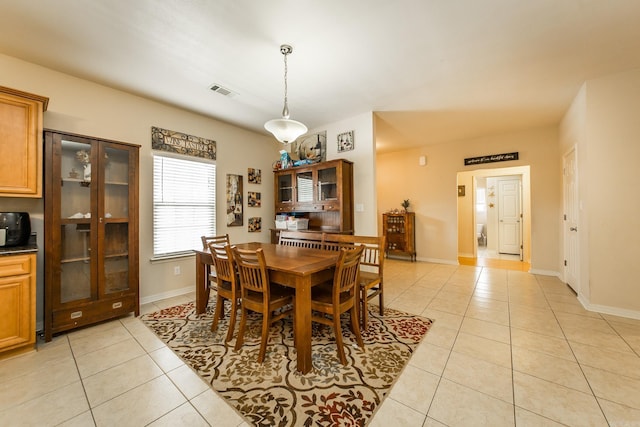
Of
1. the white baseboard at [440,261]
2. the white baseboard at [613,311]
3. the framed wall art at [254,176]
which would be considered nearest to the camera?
the white baseboard at [613,311]

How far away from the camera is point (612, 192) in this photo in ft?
8.88

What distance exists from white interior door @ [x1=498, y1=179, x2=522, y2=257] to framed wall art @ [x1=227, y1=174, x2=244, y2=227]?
662 cm

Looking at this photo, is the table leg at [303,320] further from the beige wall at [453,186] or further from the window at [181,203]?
the beige wall at [453,186]

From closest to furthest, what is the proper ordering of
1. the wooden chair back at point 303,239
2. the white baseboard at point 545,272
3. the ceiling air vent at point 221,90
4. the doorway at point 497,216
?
the ceiling air vent at point 221,90
the wooden chair back at point 303,239
the white baseboard at point 545,272
the doorway at point 497,216

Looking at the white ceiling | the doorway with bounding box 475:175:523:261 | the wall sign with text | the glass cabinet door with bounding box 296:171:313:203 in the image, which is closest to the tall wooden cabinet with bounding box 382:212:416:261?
the wall sign with text

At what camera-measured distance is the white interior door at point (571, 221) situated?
3.29 metres

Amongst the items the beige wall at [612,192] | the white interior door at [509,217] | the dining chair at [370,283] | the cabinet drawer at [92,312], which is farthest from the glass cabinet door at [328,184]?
the white interior door at [509,217]

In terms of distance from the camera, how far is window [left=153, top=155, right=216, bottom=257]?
3281mm

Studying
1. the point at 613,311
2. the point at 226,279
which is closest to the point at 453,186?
the point at 613,311

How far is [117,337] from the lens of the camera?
7.50ft

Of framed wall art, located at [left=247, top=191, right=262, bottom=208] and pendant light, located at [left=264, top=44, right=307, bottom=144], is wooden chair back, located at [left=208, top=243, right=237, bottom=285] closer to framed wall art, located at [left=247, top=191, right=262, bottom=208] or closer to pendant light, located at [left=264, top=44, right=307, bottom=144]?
pendant light, located at [left=264, top=44, right=307, bottom=144]

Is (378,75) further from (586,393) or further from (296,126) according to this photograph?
(586,393)

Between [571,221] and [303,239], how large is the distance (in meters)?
3.94

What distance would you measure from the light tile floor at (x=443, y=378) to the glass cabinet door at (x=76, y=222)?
0.47 meters
